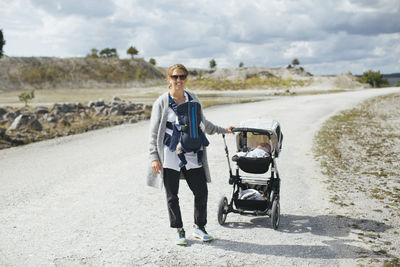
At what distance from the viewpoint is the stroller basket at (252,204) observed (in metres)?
5.30

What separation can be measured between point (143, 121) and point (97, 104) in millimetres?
6728

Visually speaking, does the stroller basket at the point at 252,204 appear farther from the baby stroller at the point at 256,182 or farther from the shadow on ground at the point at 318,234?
the shadow on ground at the point at 318,234

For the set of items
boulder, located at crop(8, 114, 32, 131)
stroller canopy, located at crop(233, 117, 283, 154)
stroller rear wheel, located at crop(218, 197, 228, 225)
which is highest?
stroller canopy, located at crop(233, 117, 283, 154)

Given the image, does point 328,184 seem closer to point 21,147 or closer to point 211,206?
point 211,206

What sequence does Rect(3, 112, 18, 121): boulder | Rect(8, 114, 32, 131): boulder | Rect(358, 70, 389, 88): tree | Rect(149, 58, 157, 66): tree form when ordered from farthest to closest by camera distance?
1. Rect(149, 58, 157, 66): tree
2. Rect(358, 70, 389, 88): tree
3. Rect(3, 112, 18, 121): boulder
4. Rect(8, 114, 32, 131): boulder

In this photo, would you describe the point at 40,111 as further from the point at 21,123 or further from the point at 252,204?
the point at 252,204

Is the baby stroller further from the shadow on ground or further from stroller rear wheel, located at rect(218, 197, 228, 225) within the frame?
the shadow on ground

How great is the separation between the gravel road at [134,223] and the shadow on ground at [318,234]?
12mm

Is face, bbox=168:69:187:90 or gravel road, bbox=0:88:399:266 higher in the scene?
face, bbox=168:69:187:90

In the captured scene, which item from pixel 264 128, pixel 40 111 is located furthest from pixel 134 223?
pixel 40 111

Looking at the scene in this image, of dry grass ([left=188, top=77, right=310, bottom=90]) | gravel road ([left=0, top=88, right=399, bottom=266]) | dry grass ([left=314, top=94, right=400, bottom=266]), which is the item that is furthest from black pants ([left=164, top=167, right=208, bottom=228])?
dry grass ([left=188, top=77, right=310, bottom=90])

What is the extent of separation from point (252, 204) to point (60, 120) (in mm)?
14928

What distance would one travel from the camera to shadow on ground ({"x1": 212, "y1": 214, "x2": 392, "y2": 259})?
457 cm

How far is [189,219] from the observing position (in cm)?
575
